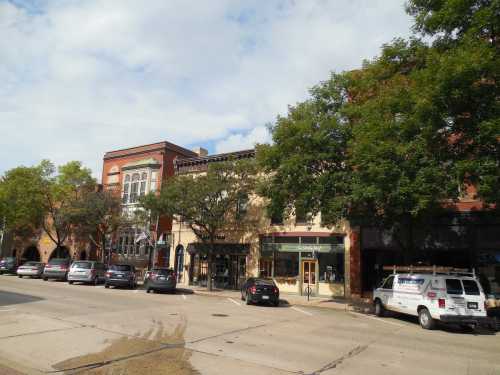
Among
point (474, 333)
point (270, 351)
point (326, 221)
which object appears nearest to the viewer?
point (270, 351)

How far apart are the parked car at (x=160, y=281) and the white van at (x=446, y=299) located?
13.9 meters

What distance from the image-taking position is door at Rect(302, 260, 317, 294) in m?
27.0

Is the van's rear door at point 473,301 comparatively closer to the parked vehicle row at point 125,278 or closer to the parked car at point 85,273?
the parked vehicle row at point 125,278

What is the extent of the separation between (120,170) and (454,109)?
3408 centimetres

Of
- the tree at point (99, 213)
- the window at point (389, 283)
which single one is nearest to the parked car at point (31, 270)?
the tree at point (99, 213)

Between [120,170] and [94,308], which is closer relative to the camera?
[94,308]

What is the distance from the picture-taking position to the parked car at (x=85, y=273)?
89.8ft

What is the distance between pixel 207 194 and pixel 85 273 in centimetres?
999

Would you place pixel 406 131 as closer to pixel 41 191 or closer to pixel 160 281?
pixel 160 281

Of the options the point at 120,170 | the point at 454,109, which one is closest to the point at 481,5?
the point at 454,109

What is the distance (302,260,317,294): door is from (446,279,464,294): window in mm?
13497

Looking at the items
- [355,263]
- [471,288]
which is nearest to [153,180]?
[355,263]

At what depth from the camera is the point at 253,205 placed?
30.7 metres

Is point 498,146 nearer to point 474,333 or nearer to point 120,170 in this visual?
point 474,333
